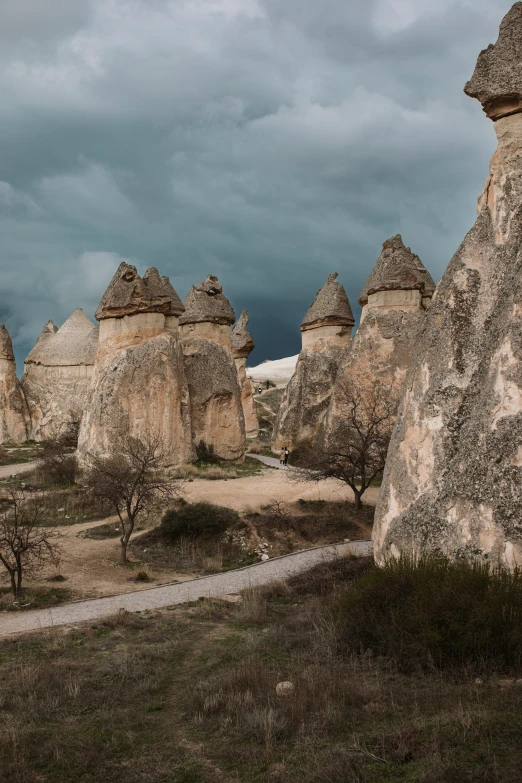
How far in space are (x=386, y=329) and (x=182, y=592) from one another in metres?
11.9

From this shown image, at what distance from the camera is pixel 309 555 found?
37.9 ft

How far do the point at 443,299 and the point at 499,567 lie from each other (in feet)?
10.2

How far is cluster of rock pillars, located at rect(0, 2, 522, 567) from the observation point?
5.57 metres

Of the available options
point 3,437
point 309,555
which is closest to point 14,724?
point 309,555

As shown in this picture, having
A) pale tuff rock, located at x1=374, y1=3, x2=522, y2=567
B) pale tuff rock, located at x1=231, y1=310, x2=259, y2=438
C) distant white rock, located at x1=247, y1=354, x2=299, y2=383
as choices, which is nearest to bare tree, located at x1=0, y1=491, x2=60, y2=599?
pale tuff rock, located at x1=374, y1=3, x2=522, y2=567

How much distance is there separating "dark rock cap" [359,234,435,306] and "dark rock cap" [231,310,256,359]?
13.4 metres

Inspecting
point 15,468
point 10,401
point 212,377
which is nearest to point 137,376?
point 212,377

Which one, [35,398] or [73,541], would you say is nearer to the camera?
[73,541]

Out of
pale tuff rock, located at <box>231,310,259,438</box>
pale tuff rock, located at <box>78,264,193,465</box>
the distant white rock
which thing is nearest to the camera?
pale tuff rock, located at <box>78,264,193,465</box>

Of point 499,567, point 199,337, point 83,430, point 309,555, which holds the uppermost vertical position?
point 199,337

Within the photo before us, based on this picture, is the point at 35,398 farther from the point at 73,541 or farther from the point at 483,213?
the point at 483,213

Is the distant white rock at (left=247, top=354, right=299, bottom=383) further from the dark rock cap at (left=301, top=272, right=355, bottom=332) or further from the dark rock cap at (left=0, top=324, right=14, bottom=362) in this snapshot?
the dark rock cap at (left=301, top=272, right=355, bottom=332)

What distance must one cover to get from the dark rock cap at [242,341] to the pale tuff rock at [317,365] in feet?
28.3

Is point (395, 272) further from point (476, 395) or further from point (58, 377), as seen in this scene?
point (58, 377)
